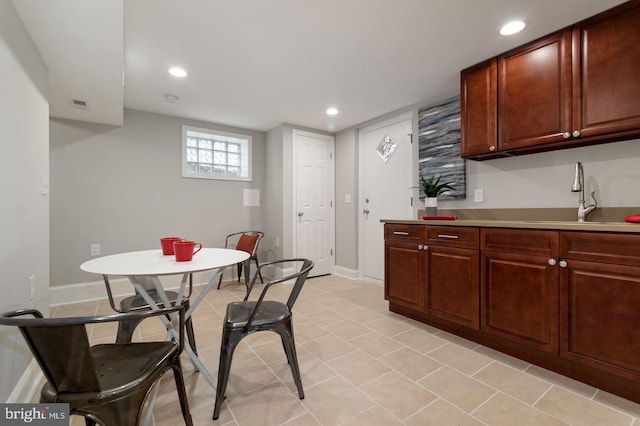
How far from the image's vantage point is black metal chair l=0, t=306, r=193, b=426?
814 mm

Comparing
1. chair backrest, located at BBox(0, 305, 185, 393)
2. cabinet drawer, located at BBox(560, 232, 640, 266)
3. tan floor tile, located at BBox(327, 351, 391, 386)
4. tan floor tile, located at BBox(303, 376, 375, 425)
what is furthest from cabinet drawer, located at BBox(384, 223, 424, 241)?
chair backrest, located at BBox(0, 305, 185, 393)

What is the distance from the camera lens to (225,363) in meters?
1.42

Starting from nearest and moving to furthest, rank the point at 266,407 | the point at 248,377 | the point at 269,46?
1. the point at 266,407
2. the point at 248,377
3. the point at 269,46

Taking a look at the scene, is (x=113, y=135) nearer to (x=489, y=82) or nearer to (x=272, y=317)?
(x=272, y=317)

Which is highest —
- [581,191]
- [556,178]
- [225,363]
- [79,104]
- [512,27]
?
[512,27]

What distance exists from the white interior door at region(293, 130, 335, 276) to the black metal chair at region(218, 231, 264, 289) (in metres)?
0.66

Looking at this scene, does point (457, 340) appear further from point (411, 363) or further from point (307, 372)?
point (307, 372)

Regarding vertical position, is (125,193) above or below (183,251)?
above

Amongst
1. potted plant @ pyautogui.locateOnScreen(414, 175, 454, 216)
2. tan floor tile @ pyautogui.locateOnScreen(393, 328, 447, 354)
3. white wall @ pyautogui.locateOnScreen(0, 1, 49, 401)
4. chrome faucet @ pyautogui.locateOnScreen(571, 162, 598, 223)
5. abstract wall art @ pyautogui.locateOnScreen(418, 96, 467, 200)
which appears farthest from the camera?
abstract wall art @ pyautogui.locateOnScreen(418, 96, 467, 200)

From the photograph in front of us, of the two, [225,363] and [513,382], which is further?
[513,382]

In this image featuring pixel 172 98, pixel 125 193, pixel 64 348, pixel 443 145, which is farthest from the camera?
pixel 125 193

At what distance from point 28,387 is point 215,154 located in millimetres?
3247

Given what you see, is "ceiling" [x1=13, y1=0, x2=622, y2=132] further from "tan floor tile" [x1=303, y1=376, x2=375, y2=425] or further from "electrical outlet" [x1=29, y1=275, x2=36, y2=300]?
"tan floor tile" [x1=303, y1=376, x2=375, y2=425]

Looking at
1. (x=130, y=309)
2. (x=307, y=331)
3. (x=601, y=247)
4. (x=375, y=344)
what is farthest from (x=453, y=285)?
(x=130, y=309)
